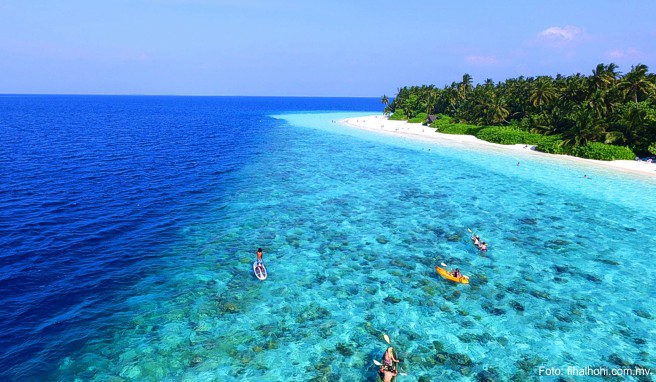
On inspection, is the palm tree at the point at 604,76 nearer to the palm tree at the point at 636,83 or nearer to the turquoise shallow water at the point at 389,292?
the palm tree at the point at 636,83

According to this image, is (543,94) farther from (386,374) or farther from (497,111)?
(386,374)

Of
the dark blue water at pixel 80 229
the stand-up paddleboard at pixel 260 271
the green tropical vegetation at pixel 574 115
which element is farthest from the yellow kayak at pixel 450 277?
the green tropical vegetation at pixel 574 115

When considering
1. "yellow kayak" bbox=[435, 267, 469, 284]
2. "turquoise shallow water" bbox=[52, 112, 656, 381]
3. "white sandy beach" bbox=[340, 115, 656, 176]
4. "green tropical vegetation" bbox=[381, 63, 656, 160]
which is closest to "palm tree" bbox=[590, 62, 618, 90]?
"green tropical vegetation" bbox=[381, 63, 656, 160]

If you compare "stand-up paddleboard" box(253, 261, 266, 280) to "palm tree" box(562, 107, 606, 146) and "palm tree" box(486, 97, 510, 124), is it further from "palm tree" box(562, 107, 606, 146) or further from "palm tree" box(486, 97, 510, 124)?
"palm tree" box(486, 97, 510, 124)

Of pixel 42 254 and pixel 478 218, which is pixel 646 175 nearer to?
pixel 478 218

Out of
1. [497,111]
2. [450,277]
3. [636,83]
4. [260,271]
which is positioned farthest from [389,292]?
[497,111]
